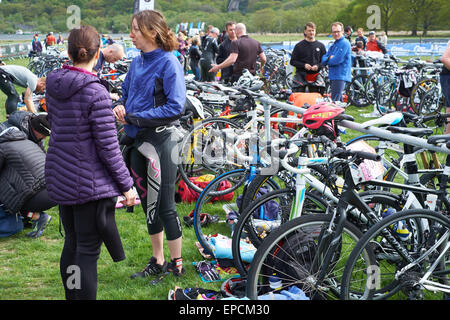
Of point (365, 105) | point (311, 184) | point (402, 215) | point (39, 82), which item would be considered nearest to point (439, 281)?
point (402, 215)

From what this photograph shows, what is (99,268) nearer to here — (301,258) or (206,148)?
(301,258)

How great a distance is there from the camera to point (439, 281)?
282 centimetres

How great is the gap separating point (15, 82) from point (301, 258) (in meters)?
4.95

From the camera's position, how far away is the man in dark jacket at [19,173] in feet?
13.5

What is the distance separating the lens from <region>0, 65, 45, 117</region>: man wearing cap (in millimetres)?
5914

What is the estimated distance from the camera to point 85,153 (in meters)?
2.52

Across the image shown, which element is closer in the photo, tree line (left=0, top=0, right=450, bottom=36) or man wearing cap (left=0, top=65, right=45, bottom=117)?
man wearing cap (left=0, top=65, right=45, bottom=117)

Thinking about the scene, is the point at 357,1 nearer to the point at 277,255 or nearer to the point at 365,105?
the point at 365,105

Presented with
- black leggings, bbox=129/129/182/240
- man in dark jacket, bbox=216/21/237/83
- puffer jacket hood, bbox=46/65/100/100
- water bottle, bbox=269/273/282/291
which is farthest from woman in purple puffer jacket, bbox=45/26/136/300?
man in dark jacket, bbox=216/21/237/83

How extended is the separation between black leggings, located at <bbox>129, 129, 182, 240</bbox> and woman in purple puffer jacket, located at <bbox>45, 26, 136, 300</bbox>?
0.68m

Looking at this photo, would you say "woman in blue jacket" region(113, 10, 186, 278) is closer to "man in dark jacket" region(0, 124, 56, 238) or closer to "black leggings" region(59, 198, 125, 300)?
"black leggings" region(59, 198, 125, 300)

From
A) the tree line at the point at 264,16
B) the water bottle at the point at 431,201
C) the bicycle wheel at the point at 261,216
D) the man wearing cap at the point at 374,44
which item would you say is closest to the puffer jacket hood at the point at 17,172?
the bicycle wheel at the point at 261,216

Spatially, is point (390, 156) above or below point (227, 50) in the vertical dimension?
below

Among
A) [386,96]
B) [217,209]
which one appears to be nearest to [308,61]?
[386,96]
